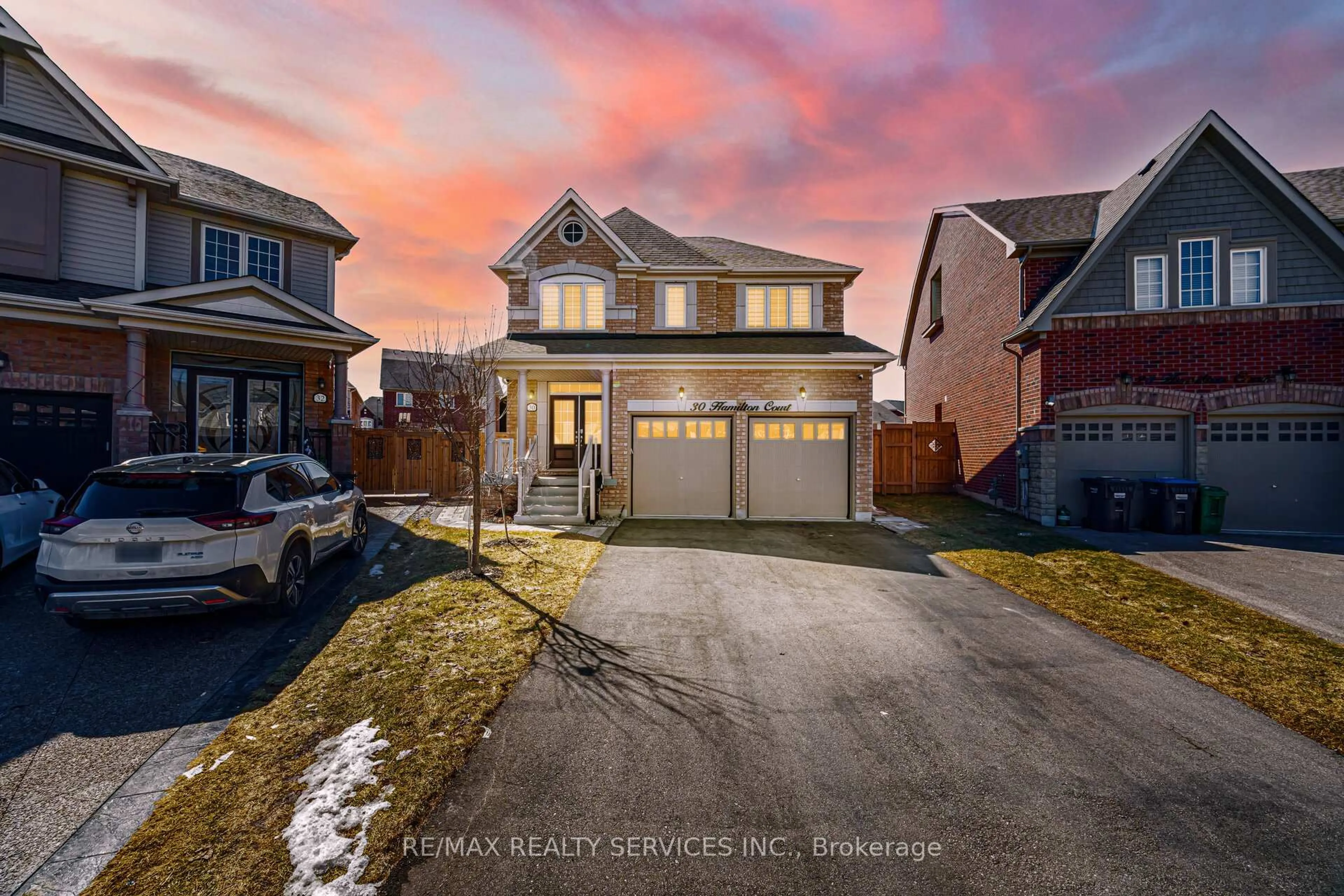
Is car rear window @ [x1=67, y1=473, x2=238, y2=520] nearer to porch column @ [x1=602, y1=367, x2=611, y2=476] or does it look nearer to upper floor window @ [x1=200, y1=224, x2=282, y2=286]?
porch column @ [x1=602, y1=367, x2=611, y2=476]


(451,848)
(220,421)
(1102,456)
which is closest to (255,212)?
(220,421)

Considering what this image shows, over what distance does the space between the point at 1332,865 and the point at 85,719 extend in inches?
324

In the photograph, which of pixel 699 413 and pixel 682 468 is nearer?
pixel 699 413

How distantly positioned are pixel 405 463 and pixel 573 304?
6.83 m

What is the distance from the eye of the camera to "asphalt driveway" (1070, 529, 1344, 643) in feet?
23.7

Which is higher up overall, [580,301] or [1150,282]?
[580,301]

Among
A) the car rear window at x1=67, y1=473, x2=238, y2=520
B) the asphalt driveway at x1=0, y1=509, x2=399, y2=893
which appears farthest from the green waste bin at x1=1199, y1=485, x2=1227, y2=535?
the car rear window at x1=67, y1=473, x2=238, y2=520

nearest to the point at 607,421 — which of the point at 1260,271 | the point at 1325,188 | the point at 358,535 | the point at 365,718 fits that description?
the point at 358,535

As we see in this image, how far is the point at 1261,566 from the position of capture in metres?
9.33

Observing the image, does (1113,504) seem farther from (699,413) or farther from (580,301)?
(580,301)

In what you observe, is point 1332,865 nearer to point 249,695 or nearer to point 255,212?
point 249,695

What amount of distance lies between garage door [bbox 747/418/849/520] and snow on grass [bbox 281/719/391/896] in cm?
1136

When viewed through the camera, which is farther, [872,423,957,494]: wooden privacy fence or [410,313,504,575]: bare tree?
[872,423,957,494]: wooden privacy fence

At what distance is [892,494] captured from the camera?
18594mm
